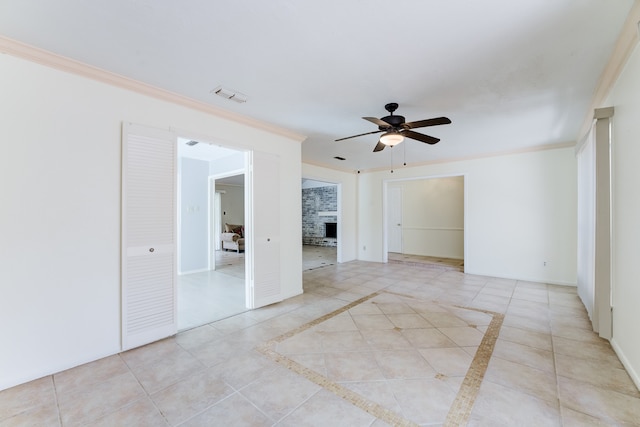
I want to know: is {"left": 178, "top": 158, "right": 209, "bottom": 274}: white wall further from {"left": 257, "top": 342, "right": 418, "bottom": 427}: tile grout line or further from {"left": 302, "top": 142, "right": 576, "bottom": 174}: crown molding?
{"left": 257, "top": 342, "right": 418, "bottom": 427}: tile grout line

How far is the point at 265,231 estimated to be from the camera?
150 inches

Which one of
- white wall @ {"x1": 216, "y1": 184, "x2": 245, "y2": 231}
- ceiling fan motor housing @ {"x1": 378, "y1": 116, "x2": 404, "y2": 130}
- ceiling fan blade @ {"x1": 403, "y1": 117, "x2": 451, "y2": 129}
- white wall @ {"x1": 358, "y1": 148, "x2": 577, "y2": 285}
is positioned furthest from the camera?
white wall @ {"x1": 216, "y1": 184, "x2": 245, "y2": 231}

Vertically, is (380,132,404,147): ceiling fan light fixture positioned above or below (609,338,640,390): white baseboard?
above

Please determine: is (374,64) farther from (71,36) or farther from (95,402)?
(95,402)

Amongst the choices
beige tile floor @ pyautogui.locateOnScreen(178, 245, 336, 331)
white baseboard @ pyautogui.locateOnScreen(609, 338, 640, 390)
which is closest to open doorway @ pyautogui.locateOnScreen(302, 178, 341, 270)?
beige tile floor @ pyautogui.locateOnScreen(178, 245, 336, 331)

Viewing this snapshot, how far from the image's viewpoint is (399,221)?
8.16m

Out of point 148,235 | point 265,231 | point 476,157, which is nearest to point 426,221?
point 476,157

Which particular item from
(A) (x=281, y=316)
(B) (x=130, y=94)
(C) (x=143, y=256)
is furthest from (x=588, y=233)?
(B) (x=130, y=94)

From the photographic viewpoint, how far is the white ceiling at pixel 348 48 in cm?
168

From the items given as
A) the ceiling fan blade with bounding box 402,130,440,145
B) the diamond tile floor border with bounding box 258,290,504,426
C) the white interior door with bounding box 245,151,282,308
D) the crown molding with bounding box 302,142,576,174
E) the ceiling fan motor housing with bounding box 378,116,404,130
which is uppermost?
the crown molding with bounding box 302,142,576,174

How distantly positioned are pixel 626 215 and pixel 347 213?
18.0ft

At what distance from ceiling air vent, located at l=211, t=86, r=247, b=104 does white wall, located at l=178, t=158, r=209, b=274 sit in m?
3.57

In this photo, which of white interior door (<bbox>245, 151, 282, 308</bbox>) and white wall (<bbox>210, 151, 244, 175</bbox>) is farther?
white wall (<bbox>210, 151, 244, 175</bbox>)

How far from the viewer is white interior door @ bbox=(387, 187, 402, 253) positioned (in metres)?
8.14
